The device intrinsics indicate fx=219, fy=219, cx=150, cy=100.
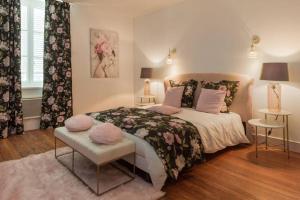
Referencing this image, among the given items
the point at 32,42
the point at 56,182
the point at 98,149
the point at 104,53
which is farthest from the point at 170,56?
the point at 56,182

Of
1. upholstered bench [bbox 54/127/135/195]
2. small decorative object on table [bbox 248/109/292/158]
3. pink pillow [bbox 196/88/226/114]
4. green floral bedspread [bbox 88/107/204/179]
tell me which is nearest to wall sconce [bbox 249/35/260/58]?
pink pillow [bbox 196/88/226/114]

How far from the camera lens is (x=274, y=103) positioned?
125 inches

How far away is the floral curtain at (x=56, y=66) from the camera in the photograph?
4.21 m

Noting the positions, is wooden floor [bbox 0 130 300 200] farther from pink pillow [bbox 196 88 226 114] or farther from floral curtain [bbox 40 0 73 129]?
floral curtain [bbox 40 0 73 129]

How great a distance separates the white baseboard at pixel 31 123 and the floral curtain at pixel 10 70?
0.70 ft

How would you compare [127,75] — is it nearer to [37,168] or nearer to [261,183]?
[37,168]

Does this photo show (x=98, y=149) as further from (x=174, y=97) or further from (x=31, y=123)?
(x=31, y=123)

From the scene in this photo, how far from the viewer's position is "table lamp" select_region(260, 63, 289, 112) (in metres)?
2.82

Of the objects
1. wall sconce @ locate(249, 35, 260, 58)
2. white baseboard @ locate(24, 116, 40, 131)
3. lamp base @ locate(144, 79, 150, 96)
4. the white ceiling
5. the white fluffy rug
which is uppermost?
the white ceiling

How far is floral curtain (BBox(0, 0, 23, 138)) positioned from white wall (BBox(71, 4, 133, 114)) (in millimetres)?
1062

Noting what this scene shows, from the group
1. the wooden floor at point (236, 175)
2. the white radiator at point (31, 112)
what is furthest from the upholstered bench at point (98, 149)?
the white radiator at point (31, 112)

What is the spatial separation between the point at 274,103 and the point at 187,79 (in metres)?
1.62

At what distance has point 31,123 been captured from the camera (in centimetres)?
424

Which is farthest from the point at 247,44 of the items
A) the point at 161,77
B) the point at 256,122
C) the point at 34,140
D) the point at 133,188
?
the point at 34,140
